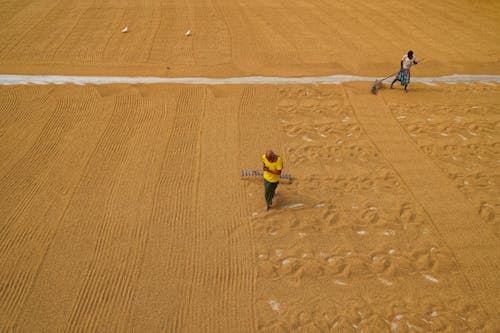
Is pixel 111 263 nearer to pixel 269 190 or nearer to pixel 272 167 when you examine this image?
pixel 269 190

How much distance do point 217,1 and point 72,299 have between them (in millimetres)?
16604

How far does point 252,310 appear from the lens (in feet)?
17.1

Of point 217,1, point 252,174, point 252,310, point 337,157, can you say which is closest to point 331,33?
point 217,1

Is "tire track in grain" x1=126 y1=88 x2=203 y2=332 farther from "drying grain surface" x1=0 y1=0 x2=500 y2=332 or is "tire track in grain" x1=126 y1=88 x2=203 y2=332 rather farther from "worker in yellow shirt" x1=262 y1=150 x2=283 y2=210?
"worker in yellow shirt" x1=262 y1=150 x2=283 y2=210

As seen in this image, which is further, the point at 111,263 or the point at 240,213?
the point at 240,213

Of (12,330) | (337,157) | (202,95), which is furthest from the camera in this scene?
(202,95)

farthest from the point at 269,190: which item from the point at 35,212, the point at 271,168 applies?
the point at 35,212

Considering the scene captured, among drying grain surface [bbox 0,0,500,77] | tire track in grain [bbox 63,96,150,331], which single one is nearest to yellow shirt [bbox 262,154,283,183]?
tire track in grain [bbox 63,96,150,331]

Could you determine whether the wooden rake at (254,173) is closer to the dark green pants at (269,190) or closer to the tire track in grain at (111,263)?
the dark green pants at (269,190)

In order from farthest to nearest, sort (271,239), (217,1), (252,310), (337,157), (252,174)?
(217,1), (337,157), (252,174), (271,239), (252,310)

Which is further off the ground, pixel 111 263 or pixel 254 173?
pixel 254 173

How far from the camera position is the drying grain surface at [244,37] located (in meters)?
12.0

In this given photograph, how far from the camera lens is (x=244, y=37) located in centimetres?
1412

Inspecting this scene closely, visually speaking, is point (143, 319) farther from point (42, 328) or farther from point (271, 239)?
point (271, 239)
